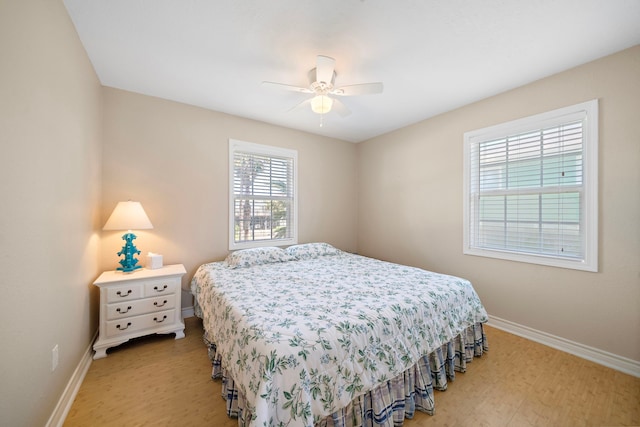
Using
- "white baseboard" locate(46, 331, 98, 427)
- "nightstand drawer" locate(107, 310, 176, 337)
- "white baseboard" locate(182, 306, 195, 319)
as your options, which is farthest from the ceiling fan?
"white baseboard" locate(182, 306, 195, 319)

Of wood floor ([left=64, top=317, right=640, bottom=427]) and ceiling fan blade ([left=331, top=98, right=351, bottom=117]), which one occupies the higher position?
ceiling fan blade ([left=331, top=98, right=351, bottom=117])

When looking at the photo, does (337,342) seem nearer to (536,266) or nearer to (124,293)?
(124,293)

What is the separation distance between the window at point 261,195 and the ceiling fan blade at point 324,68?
1.66 metres

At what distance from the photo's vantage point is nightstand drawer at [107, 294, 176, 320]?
2.13m

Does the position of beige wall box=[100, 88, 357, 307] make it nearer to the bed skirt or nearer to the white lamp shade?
the white lamp shade

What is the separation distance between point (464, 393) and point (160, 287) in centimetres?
268

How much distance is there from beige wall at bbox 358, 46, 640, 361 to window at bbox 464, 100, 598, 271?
76 mm

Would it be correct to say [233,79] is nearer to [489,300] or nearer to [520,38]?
[520,38]

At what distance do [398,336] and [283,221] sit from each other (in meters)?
2.48

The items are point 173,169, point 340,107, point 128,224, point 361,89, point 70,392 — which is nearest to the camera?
point 70,392

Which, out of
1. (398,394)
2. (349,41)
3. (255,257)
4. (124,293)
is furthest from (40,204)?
(398,394)

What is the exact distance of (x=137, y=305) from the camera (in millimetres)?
2236

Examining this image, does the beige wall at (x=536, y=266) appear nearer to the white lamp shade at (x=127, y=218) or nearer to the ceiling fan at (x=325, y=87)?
the ceiling fan at (x=325, y=87)

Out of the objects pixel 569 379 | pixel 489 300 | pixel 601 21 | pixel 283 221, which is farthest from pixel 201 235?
pixel 601 21
